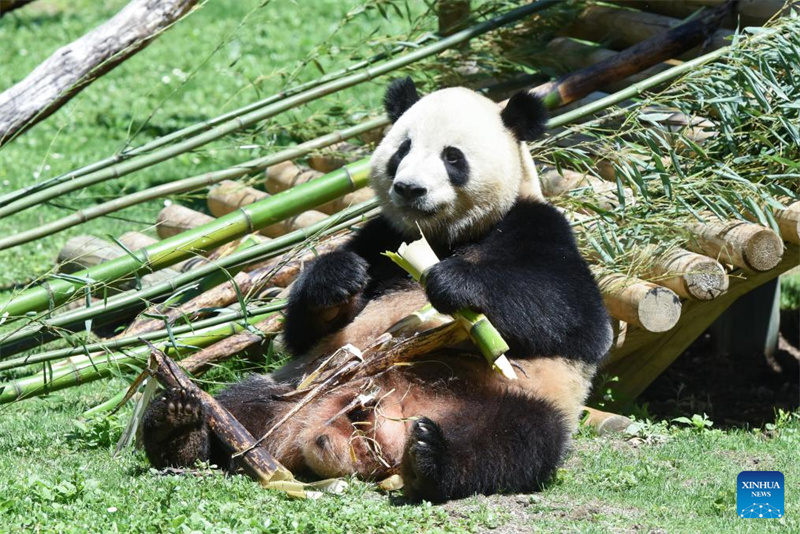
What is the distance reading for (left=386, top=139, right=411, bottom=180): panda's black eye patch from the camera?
163 inches

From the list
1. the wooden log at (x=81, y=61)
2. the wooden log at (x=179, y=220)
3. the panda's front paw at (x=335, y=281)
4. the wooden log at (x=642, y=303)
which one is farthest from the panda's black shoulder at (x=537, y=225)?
the wooden log at (x=179, y=220)

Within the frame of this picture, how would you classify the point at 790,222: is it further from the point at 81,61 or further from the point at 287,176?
the point at 81,61

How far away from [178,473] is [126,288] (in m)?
2.98

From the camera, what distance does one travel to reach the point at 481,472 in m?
3.48

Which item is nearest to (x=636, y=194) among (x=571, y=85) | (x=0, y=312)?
(x=571, y=85)

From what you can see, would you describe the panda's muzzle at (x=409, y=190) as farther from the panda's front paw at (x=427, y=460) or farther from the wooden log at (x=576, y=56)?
the wooden log at (x=576, y=56)

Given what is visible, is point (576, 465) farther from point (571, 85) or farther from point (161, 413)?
point (571, 85)

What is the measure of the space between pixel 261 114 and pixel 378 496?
2867mm

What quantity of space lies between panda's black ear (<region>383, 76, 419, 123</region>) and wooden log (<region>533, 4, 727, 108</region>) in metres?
1.91

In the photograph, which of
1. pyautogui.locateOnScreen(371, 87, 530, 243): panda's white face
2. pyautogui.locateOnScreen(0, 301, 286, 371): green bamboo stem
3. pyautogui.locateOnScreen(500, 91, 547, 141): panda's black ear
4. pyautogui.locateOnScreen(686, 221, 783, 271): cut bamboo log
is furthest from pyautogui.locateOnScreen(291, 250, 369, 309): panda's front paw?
pyautogui.locateOnScreen(686, 221, 783, 271): cut bamboo log

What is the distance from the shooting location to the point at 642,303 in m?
4.62

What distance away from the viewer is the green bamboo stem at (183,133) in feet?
16.5

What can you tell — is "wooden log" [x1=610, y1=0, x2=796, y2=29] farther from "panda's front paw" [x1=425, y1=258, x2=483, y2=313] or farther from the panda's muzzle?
"panda's front paw" [x1=425, y1=258, x2=483, y2=313]

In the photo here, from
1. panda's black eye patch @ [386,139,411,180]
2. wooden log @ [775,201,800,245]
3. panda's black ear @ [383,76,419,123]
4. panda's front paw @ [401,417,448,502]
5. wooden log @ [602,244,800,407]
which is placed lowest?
wooden log @ [602,244,800,407]
